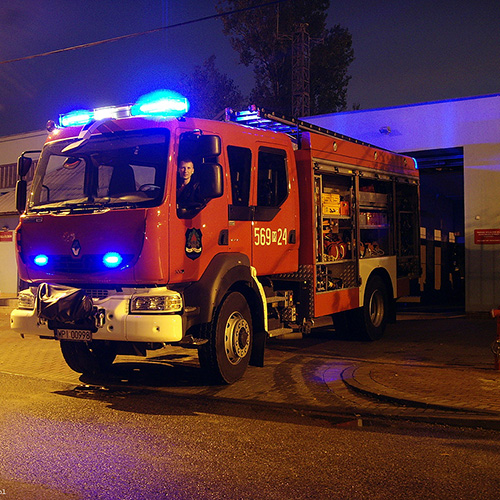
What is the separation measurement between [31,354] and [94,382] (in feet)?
8.77

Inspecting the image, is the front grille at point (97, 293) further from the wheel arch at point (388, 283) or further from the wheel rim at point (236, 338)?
the wheel arch at point (388, 283)

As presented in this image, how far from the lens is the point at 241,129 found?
8.82m

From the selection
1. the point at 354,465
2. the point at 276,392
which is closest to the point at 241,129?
the point at 276,392

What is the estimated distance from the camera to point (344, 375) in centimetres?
857

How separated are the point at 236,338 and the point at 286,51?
44830 millimetres

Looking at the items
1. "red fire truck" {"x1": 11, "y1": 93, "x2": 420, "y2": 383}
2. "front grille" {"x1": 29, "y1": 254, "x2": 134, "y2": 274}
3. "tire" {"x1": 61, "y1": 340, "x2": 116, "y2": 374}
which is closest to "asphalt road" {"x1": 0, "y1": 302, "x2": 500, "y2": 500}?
"tire" {"x1": 61, "y1": 340, "x2": 116, "y2": 374}

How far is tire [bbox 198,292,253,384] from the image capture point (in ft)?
26.2

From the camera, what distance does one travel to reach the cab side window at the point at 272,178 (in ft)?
29.9

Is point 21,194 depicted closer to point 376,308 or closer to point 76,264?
point 76,264

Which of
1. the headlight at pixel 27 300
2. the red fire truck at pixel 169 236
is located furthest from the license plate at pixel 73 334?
the headlight at pixel 27 300

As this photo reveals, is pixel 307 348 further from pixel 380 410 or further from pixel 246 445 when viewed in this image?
pixel 246 445

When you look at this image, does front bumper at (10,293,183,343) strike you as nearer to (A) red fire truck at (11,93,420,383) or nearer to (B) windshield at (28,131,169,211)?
(A) red fire truck at (11,93,420,383)

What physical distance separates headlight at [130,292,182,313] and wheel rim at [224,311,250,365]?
100 cm

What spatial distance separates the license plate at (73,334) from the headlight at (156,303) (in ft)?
2.03
